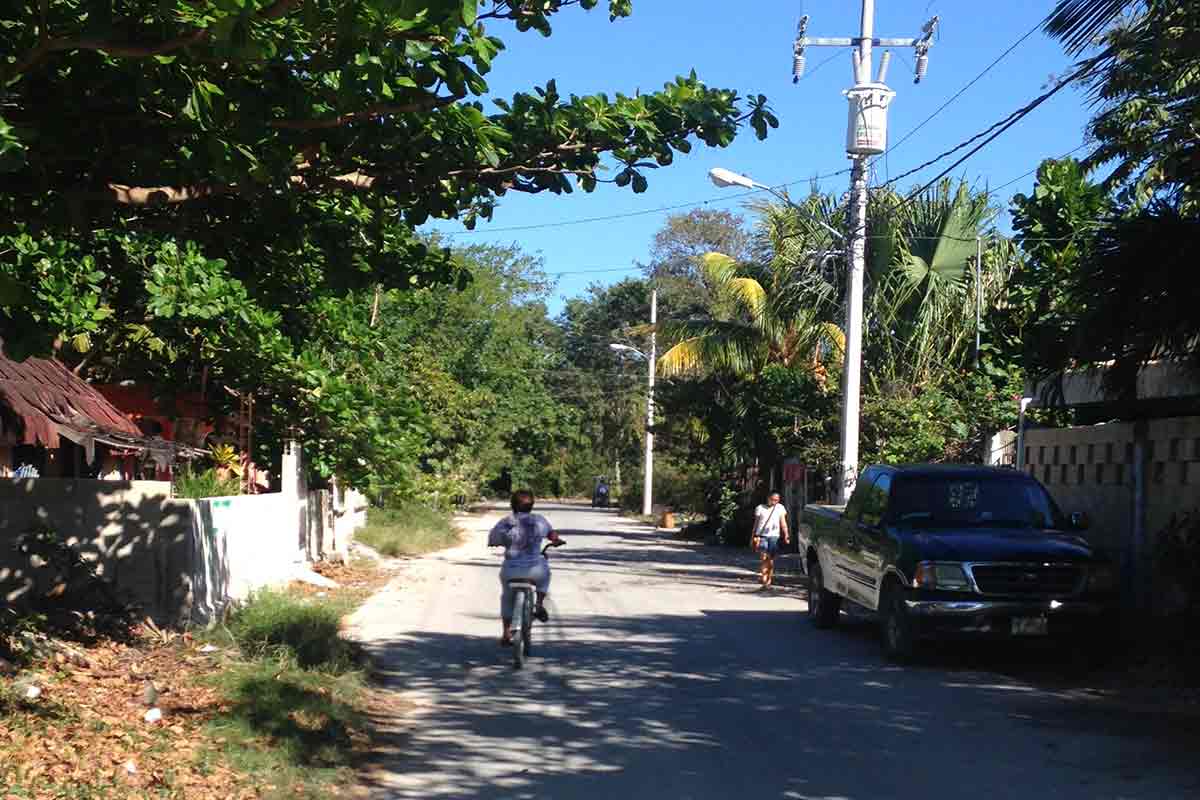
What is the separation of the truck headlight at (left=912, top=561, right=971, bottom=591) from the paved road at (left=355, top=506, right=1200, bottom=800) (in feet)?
2.80

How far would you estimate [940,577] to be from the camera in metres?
12.2

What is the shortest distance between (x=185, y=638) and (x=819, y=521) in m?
8.10

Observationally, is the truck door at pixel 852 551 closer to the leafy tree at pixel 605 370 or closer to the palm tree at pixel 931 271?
the palm tree at pixel 931 271

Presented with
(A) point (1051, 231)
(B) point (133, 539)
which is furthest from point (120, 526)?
(A) point (1051, 231)

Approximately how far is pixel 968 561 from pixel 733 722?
3467mm

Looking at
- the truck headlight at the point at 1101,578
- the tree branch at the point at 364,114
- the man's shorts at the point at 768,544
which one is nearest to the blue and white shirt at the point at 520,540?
the truck headlight at the point at 1101,578

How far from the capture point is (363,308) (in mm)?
20219

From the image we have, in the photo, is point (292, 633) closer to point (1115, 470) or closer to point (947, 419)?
point (1115, 470)

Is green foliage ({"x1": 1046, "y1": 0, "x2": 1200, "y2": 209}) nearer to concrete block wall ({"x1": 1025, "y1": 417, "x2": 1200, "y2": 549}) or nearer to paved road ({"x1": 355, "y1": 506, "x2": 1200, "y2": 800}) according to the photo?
concrete block wall ({"x1": 1025, "y1": 417, "x2": 1200, "y2": 549})

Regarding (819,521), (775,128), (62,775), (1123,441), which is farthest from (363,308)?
(62,775)

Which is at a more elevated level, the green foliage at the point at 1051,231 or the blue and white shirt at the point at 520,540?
the green foliage at the point at 1051,231

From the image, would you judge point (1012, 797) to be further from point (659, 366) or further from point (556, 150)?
point (659, 366)

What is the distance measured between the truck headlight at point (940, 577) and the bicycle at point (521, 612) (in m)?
3.62

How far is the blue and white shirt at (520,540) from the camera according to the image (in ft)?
41.7
